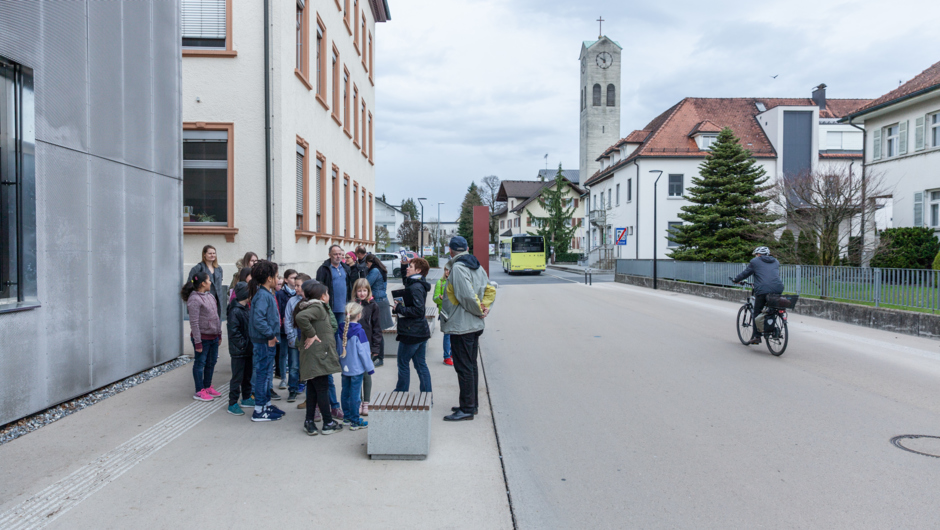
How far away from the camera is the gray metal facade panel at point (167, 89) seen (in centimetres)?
869

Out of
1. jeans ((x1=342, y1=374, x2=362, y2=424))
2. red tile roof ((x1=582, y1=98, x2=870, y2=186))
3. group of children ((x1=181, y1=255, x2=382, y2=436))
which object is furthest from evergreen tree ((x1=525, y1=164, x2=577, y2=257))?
jeans ((x1=342, y1=374, x2=362, y2=424))

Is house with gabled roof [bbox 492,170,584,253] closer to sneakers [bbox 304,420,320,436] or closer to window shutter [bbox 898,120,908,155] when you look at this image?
window shutter [bbox 898,120,908,155]

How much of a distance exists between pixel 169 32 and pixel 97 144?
8.92ft

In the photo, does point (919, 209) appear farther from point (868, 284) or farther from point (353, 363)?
point (353, 363)

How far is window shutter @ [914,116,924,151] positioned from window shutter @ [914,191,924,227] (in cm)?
187

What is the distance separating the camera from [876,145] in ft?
96.2

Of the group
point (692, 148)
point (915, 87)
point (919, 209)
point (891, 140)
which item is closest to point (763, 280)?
point (919, 209)

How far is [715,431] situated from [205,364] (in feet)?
17.4

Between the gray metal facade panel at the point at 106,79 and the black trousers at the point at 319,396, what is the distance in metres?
3.82

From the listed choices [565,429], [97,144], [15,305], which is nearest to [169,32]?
[97,144]

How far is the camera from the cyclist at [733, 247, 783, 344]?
10.6 metres

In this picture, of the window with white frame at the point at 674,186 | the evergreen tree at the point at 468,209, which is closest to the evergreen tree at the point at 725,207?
the window with white frame at the point at 674,186

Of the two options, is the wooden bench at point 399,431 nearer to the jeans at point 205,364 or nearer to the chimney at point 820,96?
the jeans at point 205,364

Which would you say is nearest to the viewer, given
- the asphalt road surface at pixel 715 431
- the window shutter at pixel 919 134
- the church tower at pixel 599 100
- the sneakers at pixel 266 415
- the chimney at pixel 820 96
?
the asphalt road surface at pixel 715 431
